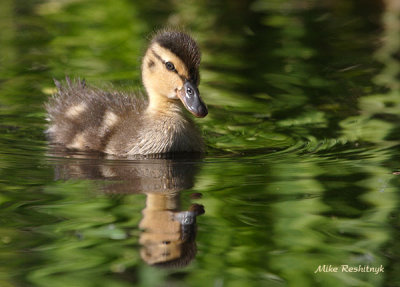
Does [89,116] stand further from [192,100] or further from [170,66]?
[192,100]

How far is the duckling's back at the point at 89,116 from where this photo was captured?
557cm

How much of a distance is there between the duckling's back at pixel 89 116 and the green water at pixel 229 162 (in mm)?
157

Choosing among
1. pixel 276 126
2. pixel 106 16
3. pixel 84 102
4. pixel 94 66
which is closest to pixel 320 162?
pixel 276 126

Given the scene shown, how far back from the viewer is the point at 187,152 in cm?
544

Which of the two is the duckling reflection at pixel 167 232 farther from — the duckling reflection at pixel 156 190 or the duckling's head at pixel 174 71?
the duckling's head at pixel 174 71

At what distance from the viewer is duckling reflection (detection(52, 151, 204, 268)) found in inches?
141

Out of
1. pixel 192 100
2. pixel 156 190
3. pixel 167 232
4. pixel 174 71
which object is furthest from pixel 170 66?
pixel 167 232

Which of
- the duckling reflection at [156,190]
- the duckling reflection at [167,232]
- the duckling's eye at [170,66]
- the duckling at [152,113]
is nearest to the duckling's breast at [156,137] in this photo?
the duckling at [152,113]

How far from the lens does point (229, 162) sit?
16.9 feet

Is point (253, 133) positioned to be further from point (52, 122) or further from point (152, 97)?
point (52, 122)

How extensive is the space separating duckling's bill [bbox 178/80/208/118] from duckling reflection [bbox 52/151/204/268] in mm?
316

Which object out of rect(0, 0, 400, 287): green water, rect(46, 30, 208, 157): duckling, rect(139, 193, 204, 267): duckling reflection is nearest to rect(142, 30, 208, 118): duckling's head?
rect(46, 30, 208, 157): duckling

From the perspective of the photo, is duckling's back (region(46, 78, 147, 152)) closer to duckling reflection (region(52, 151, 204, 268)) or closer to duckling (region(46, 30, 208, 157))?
duckling (region(46, 30, 208, 157))

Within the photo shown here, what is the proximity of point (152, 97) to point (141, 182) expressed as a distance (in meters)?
1.16
